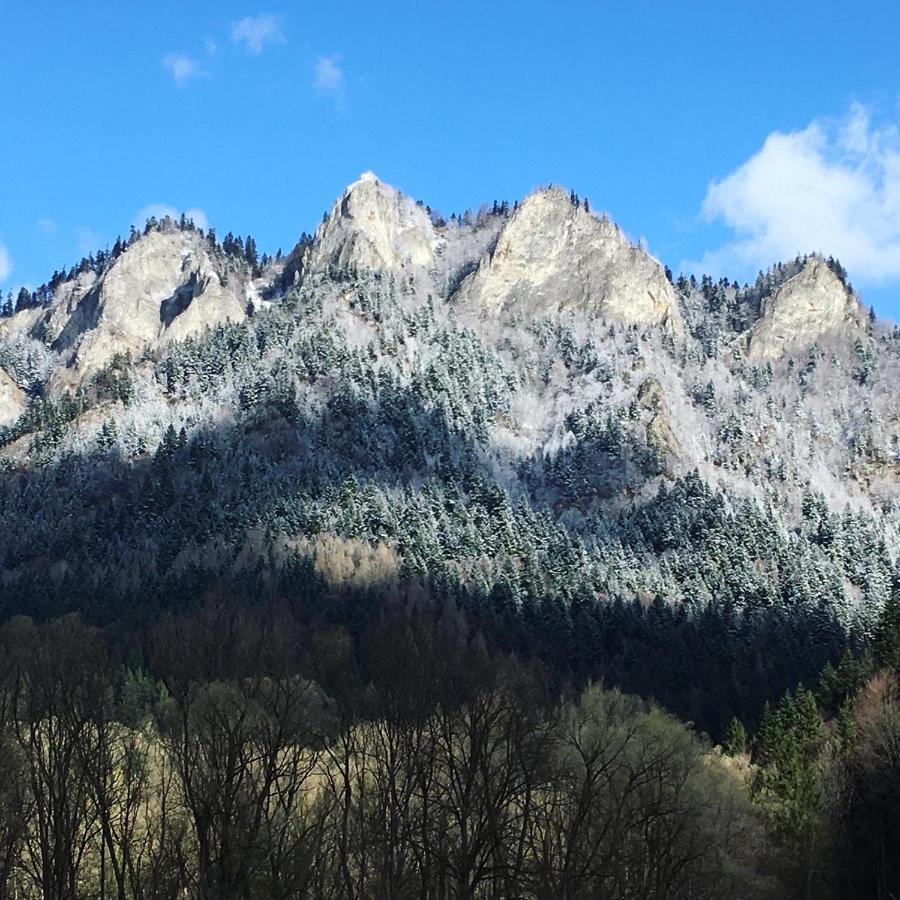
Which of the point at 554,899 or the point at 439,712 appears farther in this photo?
the point at 439,712

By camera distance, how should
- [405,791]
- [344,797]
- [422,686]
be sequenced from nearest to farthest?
[405,791]
[422,686]
[344,797]

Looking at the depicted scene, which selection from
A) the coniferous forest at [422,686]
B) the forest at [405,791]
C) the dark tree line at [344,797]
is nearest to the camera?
the dark tree line at [344,797]

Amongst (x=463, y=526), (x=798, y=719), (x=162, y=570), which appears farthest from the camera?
(x=463, y=526)

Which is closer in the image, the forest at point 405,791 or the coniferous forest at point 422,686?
the forest at point 405,791

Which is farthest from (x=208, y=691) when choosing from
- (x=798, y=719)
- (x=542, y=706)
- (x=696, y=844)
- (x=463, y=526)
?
(x=463, y=526)

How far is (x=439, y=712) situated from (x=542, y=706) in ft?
20.2

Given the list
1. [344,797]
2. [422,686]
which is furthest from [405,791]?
[344,797]

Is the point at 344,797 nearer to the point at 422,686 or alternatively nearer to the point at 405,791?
the point at 422,686

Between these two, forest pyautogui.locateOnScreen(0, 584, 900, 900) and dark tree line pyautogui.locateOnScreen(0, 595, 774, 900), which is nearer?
dark tree line pyautogui.locateOnScreen(0, 595, 774, 900)

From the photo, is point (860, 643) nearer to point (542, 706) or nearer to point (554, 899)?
point (542, 706)

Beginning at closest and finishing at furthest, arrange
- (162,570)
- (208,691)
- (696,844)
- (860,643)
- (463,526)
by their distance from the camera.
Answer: (208,691) < (696,844) < (860,643) < (162,570) < (463,526)

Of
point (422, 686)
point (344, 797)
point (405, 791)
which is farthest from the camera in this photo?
point (344, 797)

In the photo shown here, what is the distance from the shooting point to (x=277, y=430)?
19988cm

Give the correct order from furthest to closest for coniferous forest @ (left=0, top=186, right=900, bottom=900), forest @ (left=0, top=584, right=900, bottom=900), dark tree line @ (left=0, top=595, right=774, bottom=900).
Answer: coniferous forest @ (left=0, top=186, right=900, bottom=900) < forest @ (left=0, top=584, right=900, bottom=900) < dark tree line @ (left=0, top=595, right=774, bottom=900)
